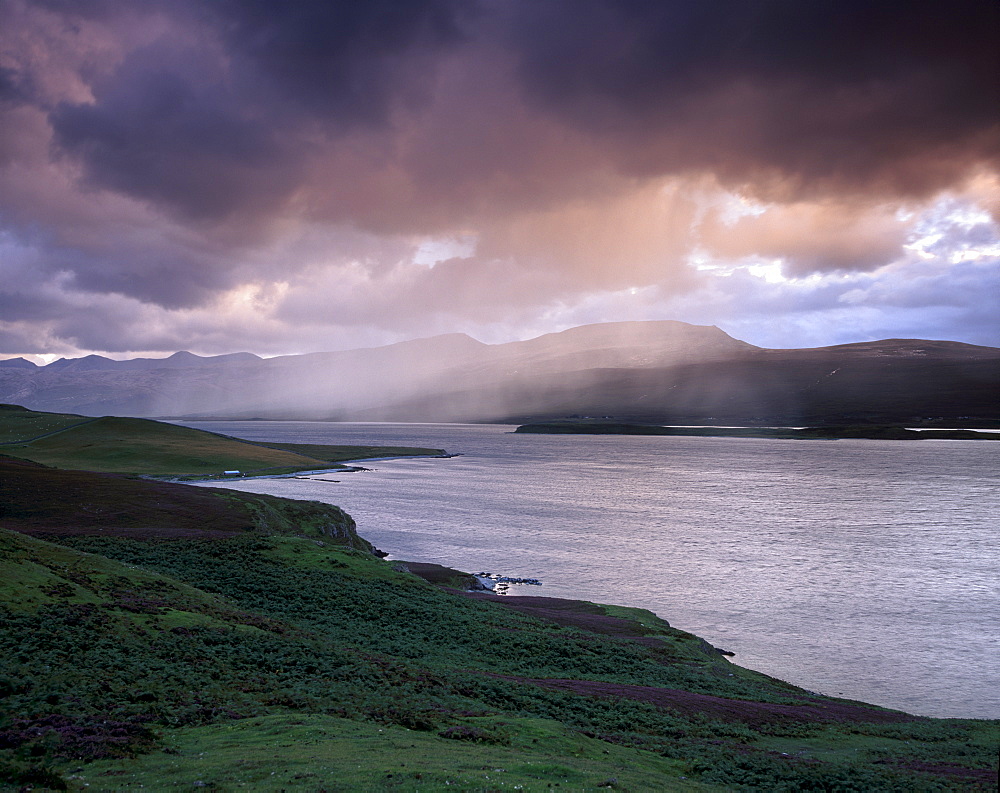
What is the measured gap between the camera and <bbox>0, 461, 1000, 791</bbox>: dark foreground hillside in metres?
16.2

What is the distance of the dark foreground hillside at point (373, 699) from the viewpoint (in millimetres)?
16188

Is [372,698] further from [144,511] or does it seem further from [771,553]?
[771,553]

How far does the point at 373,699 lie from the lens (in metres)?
23.9

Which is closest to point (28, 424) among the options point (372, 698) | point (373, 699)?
point (372, 698)

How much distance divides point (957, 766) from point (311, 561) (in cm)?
4056

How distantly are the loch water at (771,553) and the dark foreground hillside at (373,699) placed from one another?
9459 millimetres

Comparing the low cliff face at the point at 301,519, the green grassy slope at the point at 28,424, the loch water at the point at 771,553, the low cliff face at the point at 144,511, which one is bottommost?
the loch water at the point at 771,553

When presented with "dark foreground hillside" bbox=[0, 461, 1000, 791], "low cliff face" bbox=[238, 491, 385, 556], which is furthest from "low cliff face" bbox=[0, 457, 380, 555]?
"dark foreground hillside" bbox=[0, 461, 1000, 791]

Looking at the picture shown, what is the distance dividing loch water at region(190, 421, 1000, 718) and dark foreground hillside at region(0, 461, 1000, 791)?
31.0 feet

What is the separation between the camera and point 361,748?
17.7 m

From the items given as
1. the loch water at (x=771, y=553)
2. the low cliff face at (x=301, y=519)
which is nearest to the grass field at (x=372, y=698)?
the loch water at (x=771, y=553)

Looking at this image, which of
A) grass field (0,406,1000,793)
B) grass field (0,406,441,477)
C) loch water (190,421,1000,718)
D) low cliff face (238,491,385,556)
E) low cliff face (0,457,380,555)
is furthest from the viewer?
grass field (0,406,441,477)

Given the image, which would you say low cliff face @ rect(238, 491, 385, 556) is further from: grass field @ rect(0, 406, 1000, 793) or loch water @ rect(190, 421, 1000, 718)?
grass field @ rect(0, 406, 1000, 793)

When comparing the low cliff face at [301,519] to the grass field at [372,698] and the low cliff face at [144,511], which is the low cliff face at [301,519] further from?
the grass field at [372,698]
